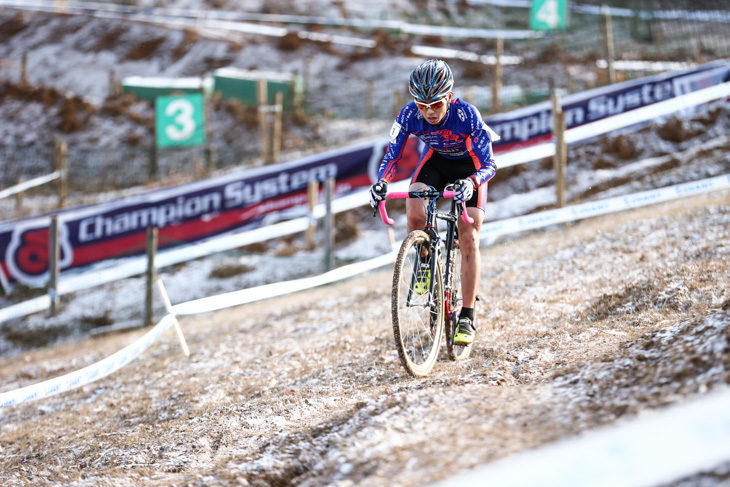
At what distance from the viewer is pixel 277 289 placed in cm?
753

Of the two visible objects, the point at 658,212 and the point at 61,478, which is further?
the point at 658,212

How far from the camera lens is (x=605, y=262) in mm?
7180

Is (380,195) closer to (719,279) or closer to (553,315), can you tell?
(553,315)

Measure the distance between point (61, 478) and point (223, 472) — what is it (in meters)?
1.35

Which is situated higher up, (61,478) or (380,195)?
(380,195)

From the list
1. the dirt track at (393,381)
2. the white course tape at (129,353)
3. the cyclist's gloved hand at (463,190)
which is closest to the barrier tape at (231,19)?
the dirt track at (393,381)

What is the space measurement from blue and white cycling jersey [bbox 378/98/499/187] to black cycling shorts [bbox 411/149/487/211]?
78 mm

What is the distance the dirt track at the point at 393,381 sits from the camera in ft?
9.78

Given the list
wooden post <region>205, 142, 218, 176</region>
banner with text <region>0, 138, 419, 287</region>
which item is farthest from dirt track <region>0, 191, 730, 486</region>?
wooden post <region>205, 142, 218, 176</region>

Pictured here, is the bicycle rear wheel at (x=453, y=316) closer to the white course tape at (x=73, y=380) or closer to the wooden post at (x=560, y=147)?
the white course tape at (x=73, y=380)

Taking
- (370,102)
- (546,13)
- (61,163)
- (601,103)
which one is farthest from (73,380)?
(546,13)

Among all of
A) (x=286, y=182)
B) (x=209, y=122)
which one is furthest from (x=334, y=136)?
(x=286, y=182)

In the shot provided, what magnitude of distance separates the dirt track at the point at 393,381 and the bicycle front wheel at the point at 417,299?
0.66 ft

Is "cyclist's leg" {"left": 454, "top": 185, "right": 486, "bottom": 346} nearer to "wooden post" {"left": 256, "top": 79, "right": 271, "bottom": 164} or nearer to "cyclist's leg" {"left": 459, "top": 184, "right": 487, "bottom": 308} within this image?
"cyclist's leg" {"left": 459, "top": 184, "right": 487, "bottom": 308}
